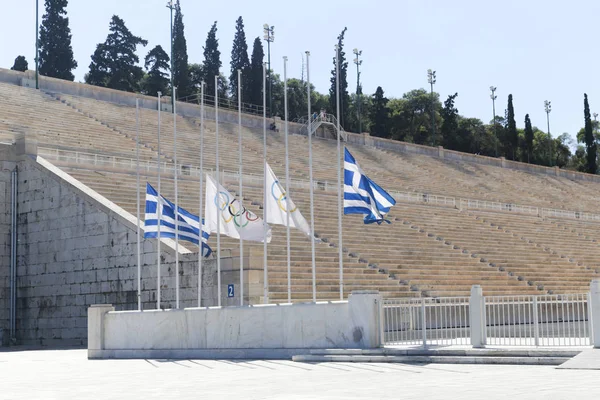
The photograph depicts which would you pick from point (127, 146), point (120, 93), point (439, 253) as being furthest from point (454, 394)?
point (120, 93)

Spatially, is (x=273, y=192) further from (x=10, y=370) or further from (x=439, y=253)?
(x=439, y=253)

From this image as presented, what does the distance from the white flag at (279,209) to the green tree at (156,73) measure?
52.6 metres

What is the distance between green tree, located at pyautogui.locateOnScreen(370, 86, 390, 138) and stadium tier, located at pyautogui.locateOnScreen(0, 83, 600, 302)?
85.2 feet

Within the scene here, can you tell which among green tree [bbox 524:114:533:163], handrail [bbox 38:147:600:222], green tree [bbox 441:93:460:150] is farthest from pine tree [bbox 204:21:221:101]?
handrail [bbox 38:147:600:222]

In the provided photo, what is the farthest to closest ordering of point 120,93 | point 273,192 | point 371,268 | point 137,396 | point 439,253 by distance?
point 120,93, point 439,253, point 371,268, point 273,192, point 137,396

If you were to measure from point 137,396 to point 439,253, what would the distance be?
2158 centimetres

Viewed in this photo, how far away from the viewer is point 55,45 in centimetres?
6669

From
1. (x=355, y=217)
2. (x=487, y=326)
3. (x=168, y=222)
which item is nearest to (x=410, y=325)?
(x=487, y=326)

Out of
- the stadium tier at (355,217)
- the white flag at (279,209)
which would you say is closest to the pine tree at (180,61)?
the stadium tier at (355,217)

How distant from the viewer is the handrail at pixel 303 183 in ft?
107

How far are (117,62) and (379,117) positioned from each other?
22.8m

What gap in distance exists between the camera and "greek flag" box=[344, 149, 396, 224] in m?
18.8

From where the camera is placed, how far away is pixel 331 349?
59.0 feet

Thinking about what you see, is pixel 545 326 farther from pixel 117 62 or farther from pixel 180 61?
pixel 117 62
